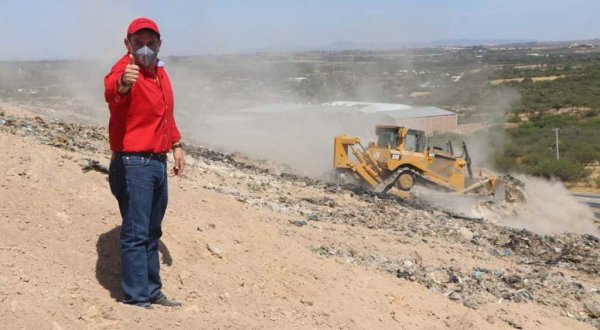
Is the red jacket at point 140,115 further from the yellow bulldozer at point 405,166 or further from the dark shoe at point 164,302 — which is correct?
the yellow bulldozer at point 405,166

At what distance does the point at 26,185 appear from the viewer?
5125mm

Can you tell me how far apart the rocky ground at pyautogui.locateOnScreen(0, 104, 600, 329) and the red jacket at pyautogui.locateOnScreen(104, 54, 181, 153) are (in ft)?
3.03

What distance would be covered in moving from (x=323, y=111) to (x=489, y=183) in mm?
18263

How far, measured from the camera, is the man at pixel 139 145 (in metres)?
3.76

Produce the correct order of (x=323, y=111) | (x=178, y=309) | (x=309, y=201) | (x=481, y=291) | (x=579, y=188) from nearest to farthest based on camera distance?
(x=178, y=309)
(x=481, y=291)
(x=309, y=201)
(x=579, y=188)
(x=323, y=111)

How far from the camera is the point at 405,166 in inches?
567

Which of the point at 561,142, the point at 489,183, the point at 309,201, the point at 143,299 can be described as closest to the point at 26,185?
the point at 143,299

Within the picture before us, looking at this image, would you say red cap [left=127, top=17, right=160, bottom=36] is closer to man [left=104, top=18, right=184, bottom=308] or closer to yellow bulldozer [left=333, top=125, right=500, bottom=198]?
man [left=104, top=18, right=184, bottom=308]

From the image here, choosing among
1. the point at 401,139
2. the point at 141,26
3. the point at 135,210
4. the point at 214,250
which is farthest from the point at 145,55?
the point at 401,139

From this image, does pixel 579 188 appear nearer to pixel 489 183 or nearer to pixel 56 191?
pixel 489 183

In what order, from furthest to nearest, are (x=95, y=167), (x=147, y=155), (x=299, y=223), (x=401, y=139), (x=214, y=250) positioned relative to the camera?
(x=401, y=139)
(x=299, y=223)
(x=95, y=167)
(x=214, y=250)
(x=147, y=155)

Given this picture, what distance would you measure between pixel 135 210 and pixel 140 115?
0.55m

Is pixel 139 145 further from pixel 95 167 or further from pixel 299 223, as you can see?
pixel 299 223

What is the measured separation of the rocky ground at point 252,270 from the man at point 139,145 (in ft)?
0.94
